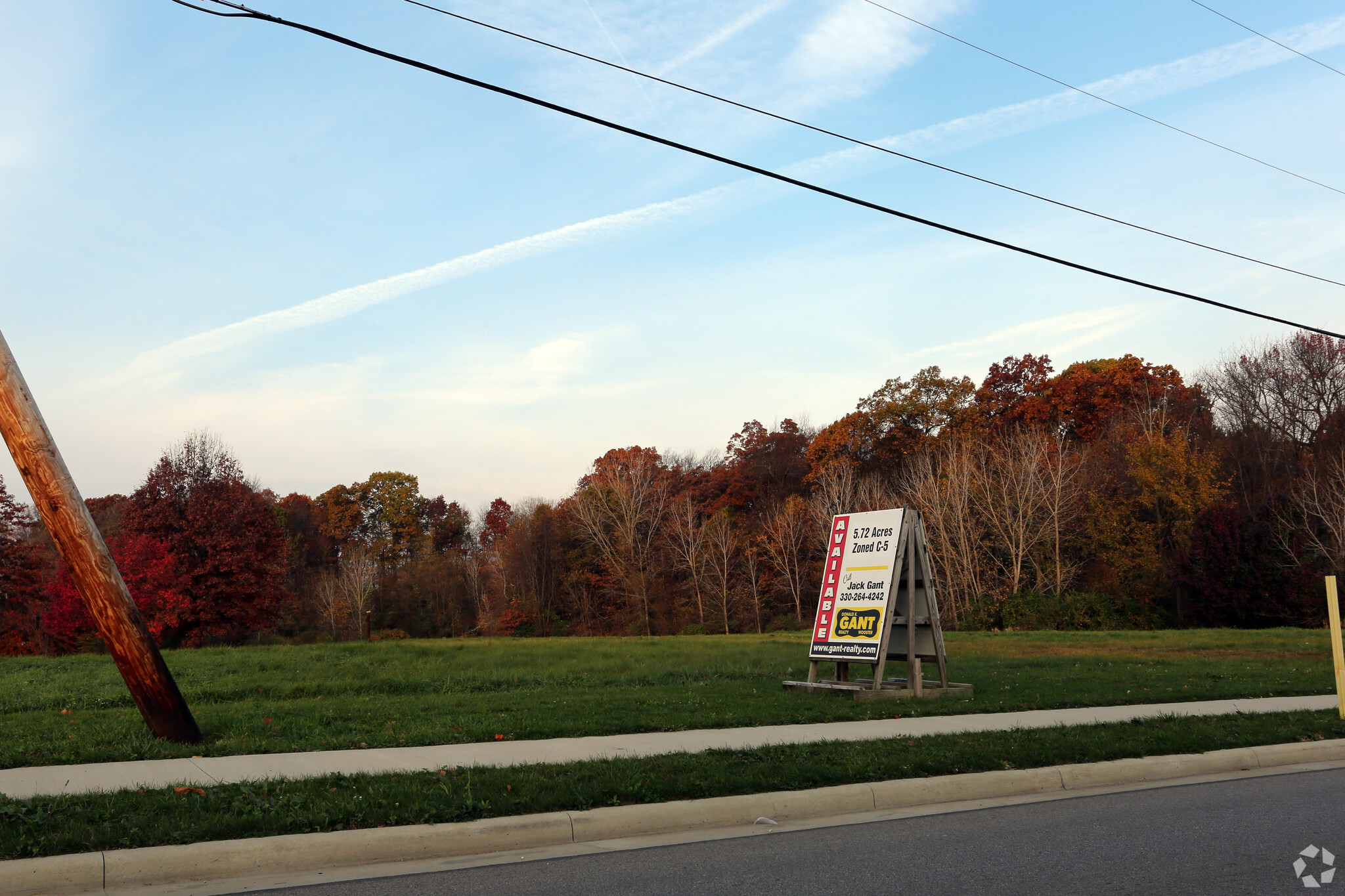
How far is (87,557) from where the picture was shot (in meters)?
8.45

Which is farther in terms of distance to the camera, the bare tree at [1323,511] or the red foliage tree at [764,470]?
the red foliage tree at [764,470]

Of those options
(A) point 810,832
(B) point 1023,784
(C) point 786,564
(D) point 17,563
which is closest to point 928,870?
(A) point 810,832

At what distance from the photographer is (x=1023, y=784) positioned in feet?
26.3

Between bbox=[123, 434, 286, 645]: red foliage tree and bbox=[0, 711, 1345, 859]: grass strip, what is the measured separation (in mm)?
26789

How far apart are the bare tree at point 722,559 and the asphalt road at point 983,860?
151 feet

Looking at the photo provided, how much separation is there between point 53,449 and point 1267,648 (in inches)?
997

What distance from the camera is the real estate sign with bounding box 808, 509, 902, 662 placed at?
13498mm

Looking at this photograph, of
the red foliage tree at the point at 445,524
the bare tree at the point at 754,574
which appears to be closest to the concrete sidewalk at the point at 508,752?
the bare tree at the point at 754,574

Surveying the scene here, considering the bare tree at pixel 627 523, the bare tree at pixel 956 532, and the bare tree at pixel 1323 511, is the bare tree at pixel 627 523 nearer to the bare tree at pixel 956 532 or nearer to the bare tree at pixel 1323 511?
the bare tree at pixel 956 532

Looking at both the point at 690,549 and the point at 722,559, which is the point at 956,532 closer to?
the point at 722,559

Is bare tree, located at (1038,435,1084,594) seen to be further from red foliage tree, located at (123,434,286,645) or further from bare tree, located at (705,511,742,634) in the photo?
red foliage tree, located at (123,434,286,645)

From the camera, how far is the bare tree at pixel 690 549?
180 feet

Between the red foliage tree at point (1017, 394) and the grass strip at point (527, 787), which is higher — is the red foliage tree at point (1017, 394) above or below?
above

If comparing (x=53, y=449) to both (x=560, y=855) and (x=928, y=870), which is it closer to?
(x=560, y=855)
